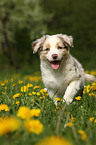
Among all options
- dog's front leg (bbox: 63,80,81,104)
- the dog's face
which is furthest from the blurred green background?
dog's front leg (bbox: 63,80,81,104)

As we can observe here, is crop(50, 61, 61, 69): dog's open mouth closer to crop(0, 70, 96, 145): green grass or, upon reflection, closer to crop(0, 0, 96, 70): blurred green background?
crop(0, 70, 96, 145): green grass

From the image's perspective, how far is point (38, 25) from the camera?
17.5 m

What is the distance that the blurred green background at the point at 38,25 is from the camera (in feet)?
52.3

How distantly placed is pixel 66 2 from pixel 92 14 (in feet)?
14.2

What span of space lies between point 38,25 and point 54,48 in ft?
49.1

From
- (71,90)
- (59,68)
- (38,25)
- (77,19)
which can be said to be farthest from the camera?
(77,19)

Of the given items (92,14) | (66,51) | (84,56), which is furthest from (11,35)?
(66,51)

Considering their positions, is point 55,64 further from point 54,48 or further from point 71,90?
point 71,90

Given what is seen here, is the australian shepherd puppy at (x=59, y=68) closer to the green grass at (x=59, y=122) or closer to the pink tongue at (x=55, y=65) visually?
the pink tongue at (x=55, y=65)

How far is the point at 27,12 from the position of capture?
16.1 metres

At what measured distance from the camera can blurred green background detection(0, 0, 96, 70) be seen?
1594 cm

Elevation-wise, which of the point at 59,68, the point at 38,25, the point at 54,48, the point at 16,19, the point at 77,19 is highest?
the point at 77,19

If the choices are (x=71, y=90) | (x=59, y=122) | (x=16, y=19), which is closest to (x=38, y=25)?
(x=16, y=19)

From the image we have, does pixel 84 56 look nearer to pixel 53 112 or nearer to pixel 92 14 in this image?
pixel 92 14
